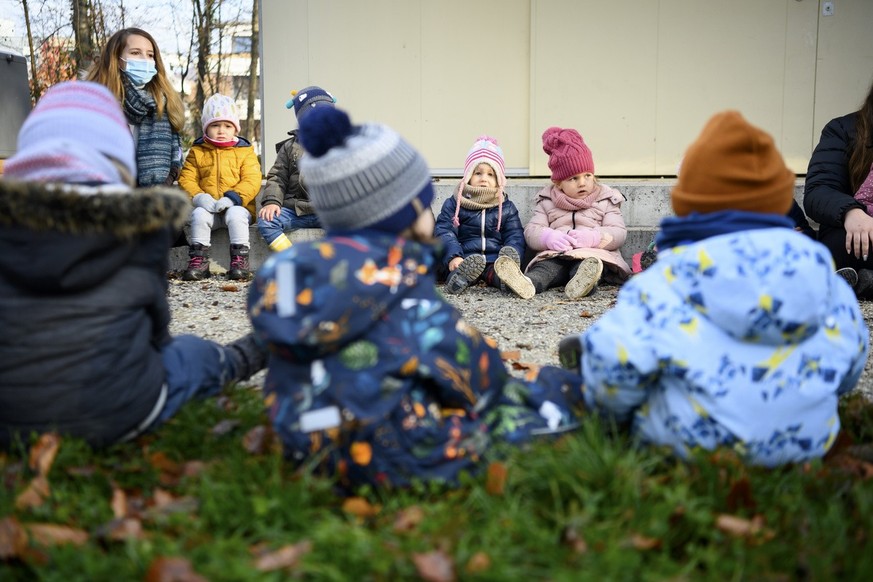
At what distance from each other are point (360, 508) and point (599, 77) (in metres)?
6.42

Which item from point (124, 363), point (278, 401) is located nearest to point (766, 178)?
point (278, 401)

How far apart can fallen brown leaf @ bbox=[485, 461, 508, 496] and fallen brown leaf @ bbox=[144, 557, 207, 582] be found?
831 millimetres

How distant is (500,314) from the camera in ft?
18.1

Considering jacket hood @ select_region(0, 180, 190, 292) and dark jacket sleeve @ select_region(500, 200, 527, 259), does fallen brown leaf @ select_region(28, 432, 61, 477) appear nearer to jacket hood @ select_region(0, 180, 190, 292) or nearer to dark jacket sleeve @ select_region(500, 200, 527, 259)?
jacket hood @ select_region(0, 180, 190, 292)

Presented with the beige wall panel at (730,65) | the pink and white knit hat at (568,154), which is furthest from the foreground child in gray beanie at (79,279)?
the beige wall panel at (730,65)

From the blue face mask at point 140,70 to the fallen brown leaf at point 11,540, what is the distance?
16.2 ft

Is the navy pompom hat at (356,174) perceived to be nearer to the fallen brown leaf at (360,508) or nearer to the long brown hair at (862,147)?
the fallen brown leaf at (360,508)

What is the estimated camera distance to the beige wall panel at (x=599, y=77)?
785 centimetres

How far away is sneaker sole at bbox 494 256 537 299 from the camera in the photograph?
6.16 m

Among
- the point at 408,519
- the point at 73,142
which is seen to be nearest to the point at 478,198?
the point at 73,142

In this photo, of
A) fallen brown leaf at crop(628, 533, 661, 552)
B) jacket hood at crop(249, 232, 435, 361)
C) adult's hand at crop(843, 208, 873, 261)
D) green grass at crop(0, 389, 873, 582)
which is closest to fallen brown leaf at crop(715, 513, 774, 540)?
green grass at crop(0, 389, 873, 582)

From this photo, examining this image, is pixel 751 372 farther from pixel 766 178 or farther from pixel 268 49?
pixel 268 49

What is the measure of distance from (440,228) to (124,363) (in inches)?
174

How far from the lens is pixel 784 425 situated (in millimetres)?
2443
